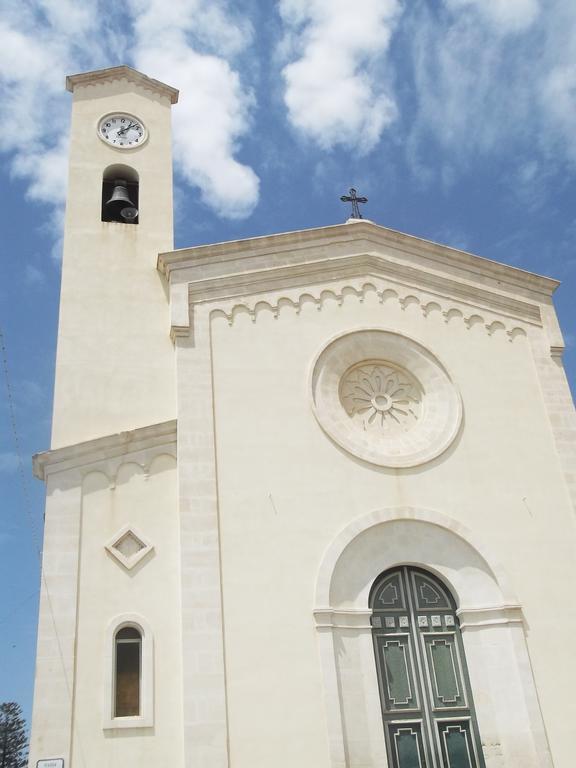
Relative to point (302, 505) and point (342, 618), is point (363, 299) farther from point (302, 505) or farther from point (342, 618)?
point (342, 618)

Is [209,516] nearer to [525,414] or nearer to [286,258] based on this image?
[286,258]

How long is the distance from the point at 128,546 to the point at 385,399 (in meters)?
5.10

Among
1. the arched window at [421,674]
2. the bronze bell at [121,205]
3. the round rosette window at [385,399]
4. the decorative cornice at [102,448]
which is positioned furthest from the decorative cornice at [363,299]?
the arched window at [421,674]

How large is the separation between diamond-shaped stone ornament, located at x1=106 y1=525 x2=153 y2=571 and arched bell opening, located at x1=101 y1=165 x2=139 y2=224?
6571 mm

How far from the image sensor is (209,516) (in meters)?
11.4

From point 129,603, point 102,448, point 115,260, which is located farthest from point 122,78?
point 129,603

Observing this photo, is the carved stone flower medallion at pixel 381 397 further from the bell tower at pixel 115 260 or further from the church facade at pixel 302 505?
the bell tower at pixel 115 260

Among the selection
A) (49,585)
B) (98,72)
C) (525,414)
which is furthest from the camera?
(98,72)

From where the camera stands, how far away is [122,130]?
53.7ft

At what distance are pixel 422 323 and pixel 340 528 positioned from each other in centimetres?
429

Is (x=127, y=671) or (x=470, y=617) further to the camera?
(x=470, y=617)

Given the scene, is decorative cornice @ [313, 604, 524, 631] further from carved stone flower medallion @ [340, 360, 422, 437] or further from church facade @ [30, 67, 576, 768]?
carved stone flower medallion @ [340, 360, 422, 437]

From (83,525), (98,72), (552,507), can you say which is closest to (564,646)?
(552,507)

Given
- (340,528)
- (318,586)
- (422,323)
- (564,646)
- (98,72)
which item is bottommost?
(564,646)
